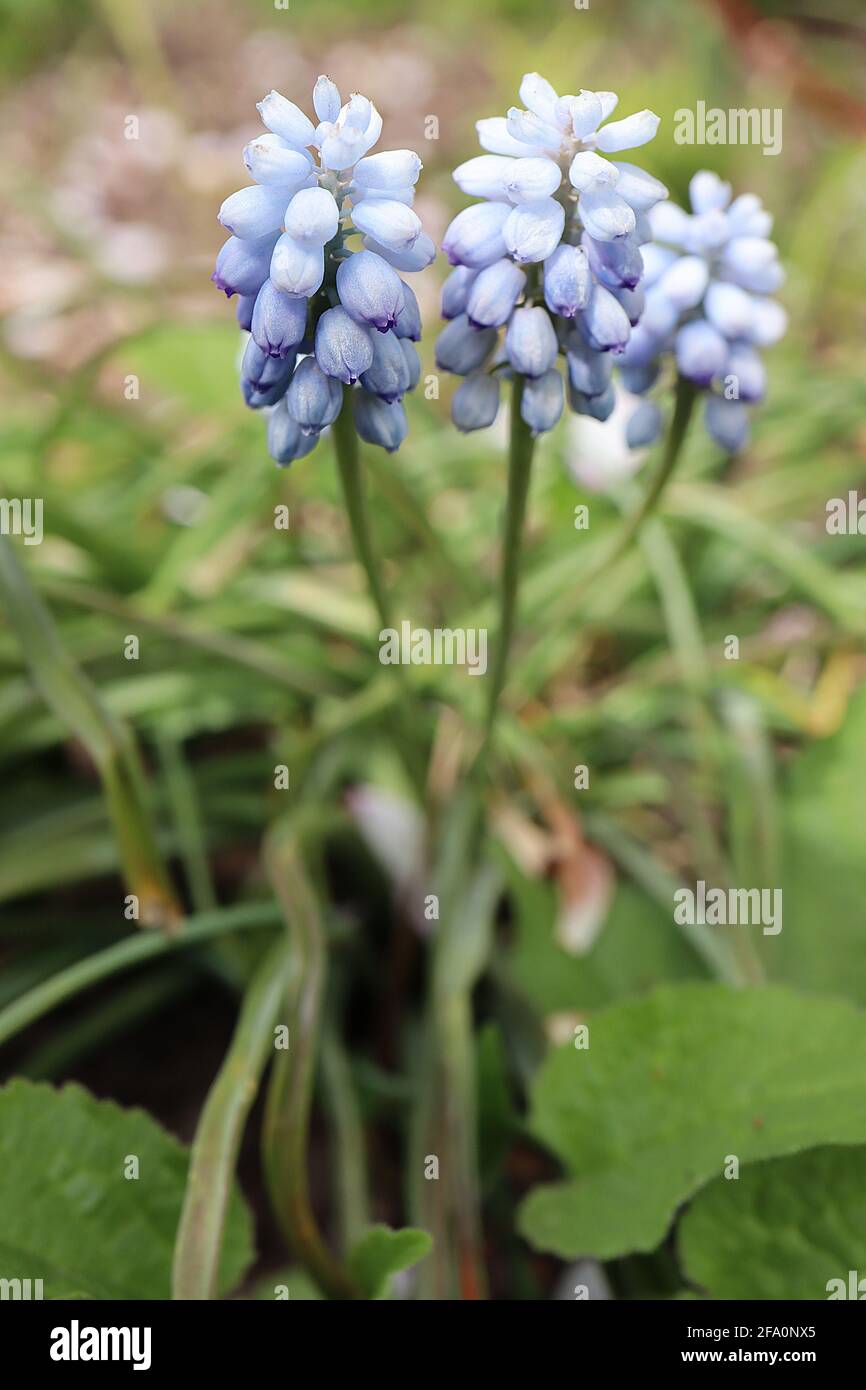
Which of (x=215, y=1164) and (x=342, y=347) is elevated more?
(x=342, y=347)

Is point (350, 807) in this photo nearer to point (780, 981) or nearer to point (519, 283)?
point (780, 981)

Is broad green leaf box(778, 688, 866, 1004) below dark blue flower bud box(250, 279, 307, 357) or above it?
below

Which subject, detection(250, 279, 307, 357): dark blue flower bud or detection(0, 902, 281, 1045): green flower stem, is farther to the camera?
detection(0, 902, 281, 1045): green flower stem

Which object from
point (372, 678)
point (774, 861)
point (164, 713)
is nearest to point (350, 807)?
point (372, 678)

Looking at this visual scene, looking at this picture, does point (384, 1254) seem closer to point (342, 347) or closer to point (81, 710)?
point (81, 710)

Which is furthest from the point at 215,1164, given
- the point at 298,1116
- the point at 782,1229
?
the point at 782,1229

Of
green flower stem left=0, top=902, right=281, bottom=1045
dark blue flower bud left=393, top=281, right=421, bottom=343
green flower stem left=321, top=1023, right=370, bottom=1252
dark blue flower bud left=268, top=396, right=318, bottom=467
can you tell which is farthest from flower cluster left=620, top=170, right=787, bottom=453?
green flower stem left=321, top=1023, right=370, bottom=1252

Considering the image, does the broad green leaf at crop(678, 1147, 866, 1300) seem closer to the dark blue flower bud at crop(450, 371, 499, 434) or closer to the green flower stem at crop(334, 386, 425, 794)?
the green flower stem at crop(334, 386, 425, 794)
